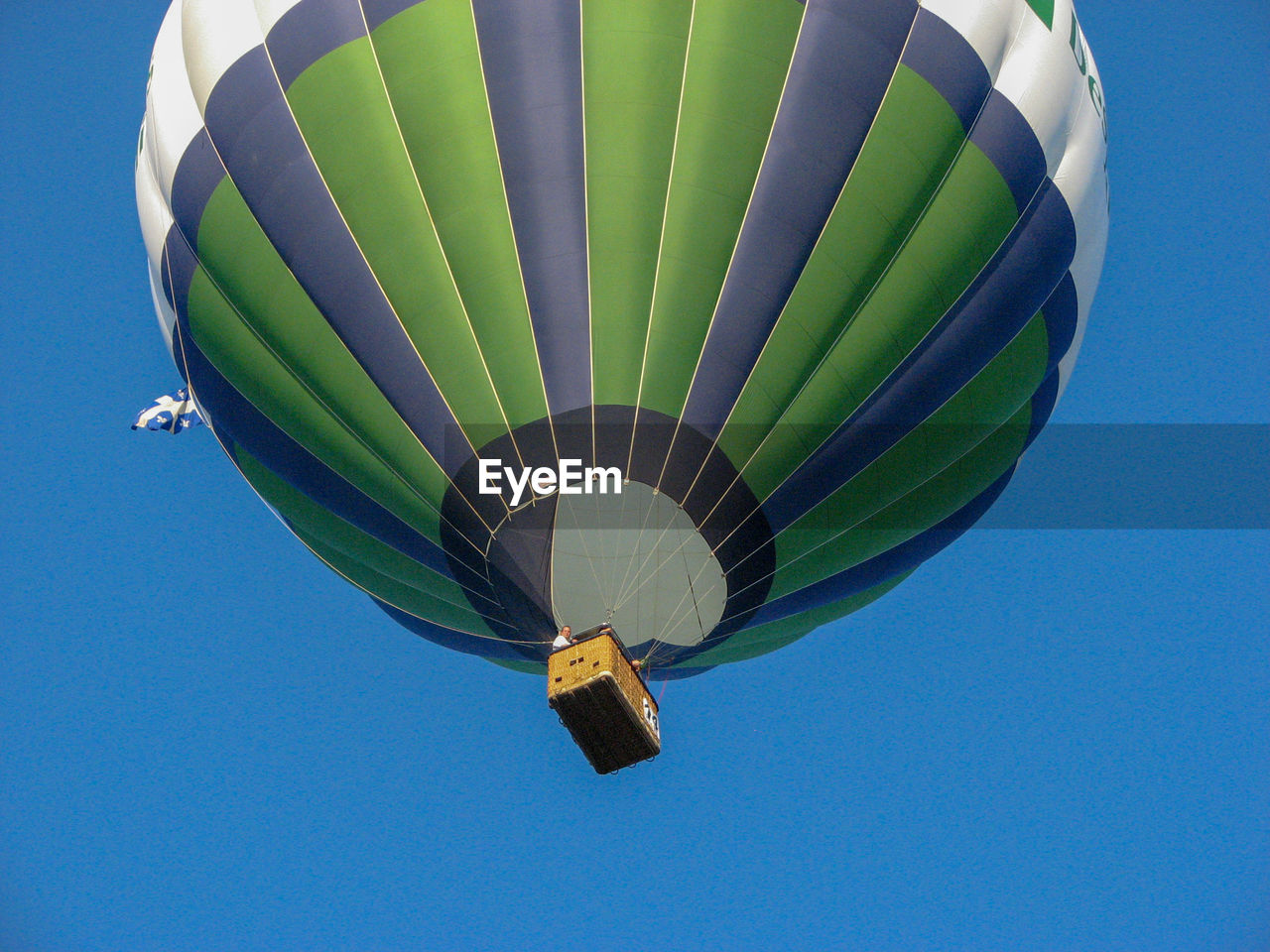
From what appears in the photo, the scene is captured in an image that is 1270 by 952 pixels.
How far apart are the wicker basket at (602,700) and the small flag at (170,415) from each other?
4444mm

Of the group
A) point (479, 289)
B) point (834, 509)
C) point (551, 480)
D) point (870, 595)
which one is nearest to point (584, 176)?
point (479, 289)

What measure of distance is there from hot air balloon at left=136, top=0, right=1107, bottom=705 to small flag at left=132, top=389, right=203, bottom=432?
59.9 inches

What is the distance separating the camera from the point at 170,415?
1215 centimetres

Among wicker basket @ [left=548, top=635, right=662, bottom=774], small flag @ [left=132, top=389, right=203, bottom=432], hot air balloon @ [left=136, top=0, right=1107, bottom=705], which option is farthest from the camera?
small flag @ [left=132, top=389, right=203, bottom=432]

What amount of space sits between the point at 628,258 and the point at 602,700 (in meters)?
2.91

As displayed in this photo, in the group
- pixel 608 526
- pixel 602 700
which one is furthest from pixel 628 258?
pixel 602 700

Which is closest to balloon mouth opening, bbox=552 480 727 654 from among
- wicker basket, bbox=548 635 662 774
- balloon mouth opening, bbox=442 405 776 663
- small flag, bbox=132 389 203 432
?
balloon mouth opening, bbox=442 405 776 663

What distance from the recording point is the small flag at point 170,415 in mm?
12115

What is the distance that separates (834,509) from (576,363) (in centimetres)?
214

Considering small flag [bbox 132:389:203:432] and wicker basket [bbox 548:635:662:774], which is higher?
small flag [bbox 132:389:203:432]

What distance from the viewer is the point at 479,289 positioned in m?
10.1

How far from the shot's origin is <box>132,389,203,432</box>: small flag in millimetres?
12115

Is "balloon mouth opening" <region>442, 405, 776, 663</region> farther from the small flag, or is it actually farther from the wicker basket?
the small flag

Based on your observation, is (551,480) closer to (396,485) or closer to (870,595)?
(396,485)
